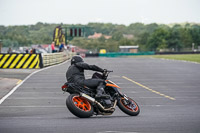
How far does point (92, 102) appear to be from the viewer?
11664 mm

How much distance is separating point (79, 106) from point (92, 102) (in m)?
0.33

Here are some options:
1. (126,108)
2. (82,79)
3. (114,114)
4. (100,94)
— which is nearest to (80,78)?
(82,79)

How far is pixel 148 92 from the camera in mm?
20406

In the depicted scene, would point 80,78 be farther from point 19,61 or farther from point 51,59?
point 51,59

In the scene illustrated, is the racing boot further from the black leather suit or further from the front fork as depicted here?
the front fork

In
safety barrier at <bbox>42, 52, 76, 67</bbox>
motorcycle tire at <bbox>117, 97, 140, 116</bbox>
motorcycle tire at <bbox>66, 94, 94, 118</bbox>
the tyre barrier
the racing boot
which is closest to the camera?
motorcycle tire at <bbox>66, 94, 94, 118</bbox>

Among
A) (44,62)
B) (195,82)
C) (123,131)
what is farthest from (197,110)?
(44,62)

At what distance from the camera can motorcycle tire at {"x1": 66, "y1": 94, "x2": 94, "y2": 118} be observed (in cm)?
1124

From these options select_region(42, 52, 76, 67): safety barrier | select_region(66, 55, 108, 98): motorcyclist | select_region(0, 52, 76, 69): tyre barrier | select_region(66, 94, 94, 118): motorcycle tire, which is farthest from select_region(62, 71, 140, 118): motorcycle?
select_region(42, 52, 76, 67): safety barrier

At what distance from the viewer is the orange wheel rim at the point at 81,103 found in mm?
11484

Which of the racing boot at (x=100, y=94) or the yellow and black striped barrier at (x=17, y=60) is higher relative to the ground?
the racing boot at (x=100, y=94)

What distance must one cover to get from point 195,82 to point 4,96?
11.1m

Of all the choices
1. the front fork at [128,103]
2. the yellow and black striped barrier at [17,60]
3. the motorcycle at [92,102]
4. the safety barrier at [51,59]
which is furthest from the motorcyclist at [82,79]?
the safety barrier at [51,59]

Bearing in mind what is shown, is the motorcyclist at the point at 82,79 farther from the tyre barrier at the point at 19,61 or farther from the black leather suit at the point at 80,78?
the tyre barrier at the point at 19,61
